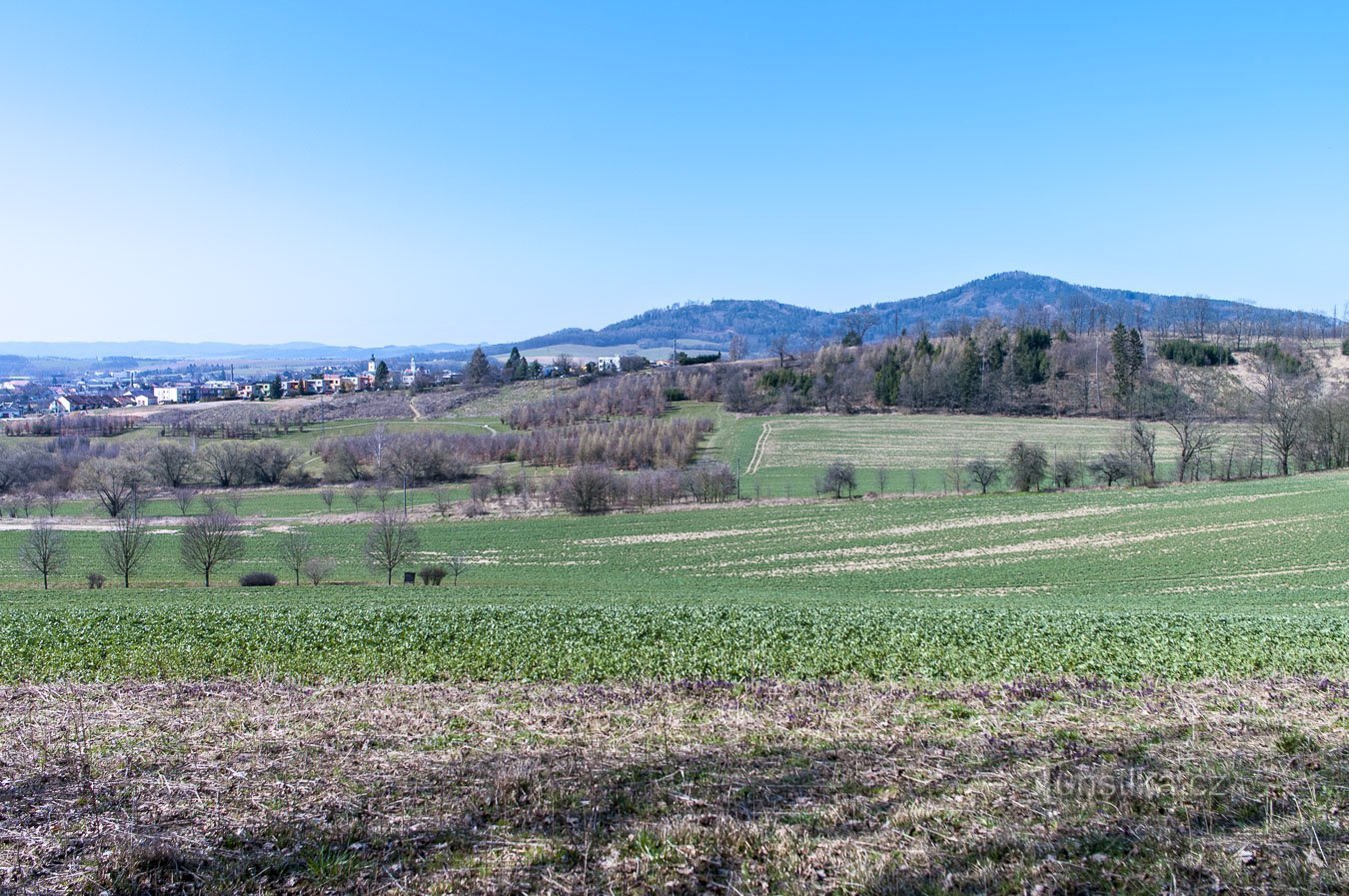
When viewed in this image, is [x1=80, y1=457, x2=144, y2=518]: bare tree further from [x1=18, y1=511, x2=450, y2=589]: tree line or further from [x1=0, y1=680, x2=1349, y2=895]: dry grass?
[x1=0, y1=680, x2=1349, y2=895]: dry grass

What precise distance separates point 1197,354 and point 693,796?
5437 inches

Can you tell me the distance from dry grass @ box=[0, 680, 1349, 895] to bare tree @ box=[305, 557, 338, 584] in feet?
90.0

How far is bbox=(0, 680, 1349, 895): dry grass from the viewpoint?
5543 millimetres

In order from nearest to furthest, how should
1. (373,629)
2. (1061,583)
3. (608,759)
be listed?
(608,759) < (373,629) < (1061,583)

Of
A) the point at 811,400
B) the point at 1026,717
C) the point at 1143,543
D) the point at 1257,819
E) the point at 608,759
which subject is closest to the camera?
the point at 1257,819

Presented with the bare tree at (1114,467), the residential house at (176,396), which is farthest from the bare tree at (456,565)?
the residential house at (176,396)

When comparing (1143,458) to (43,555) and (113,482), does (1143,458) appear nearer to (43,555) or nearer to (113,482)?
(43,555)

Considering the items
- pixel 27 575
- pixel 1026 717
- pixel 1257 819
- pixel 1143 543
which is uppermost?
pixel 1257 819

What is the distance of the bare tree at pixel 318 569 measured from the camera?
36562mm

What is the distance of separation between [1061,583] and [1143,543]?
31.2 ft

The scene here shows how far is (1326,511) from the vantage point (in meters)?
40.2

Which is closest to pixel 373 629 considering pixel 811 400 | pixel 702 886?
pixel 702 886

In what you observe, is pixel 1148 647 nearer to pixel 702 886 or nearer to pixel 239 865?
pixel 702 886

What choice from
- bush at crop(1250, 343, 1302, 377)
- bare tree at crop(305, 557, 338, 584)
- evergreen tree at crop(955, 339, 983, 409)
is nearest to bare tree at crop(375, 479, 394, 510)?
bare tree at crop(305, 557, 338, 584)
